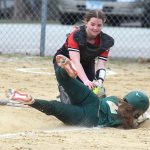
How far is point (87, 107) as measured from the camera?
699 centimetres

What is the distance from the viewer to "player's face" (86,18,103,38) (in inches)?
293

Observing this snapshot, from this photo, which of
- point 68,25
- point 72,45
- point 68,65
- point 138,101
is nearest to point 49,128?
point 68,65

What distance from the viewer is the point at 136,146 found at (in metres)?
5.77

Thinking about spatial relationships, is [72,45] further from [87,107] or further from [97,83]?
[87,107]

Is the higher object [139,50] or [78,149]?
[78,149]

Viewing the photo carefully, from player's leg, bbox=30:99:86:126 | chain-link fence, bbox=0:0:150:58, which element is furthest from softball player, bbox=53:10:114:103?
chain-link fence, bbox=0:0:150:58

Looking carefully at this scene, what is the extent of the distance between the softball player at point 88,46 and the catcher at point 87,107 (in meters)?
0.30

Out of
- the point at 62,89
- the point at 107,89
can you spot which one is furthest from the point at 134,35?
the point at 62,89

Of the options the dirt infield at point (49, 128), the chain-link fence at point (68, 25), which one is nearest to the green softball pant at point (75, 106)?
the dirt infield at point (49, 128)

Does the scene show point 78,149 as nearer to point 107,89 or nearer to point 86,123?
point 86,123

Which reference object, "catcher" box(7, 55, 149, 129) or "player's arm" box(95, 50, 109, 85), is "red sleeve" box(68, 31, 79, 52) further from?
"catcher" box(7, 55, 149, 129)

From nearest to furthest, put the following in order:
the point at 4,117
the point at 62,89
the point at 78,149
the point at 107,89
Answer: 1. the point at 78,149
2. the point at 4,117
3. the point at 62,89
4. the point at 107,89

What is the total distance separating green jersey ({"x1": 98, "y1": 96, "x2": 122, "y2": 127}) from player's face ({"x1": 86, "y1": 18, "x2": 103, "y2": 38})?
805 millimetres

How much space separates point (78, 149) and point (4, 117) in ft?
4.88
